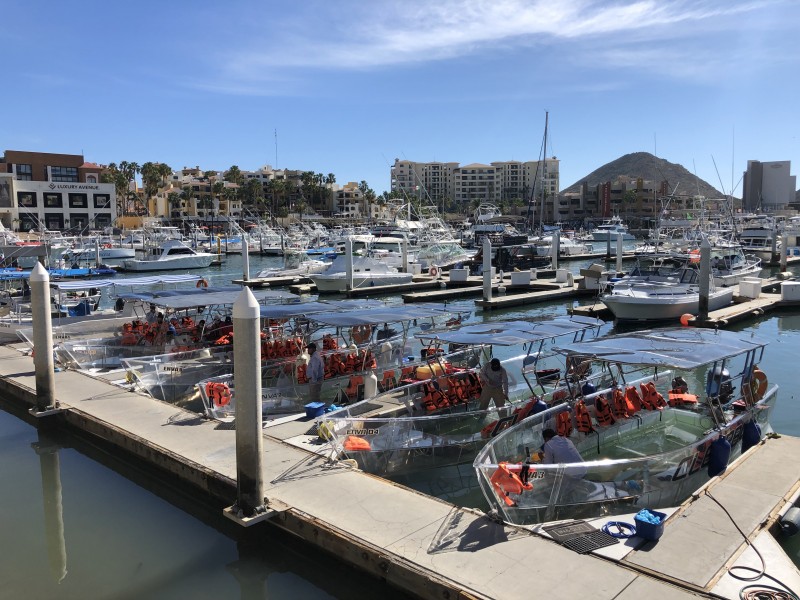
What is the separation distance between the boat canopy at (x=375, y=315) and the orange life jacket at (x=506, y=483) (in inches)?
361

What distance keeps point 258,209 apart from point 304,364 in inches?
4988

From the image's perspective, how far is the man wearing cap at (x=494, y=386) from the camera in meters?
13.9

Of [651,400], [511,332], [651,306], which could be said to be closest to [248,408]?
[511,332]

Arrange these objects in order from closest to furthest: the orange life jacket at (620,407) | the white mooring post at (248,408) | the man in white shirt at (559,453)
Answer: the white mooring post at (248,408)
the man in white shirt at (559,453)
the orange life jacket at (620,407)

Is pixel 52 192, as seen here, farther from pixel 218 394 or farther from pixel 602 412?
pixel 602 412

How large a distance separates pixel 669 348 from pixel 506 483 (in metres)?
5.74

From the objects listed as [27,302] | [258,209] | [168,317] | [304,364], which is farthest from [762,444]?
[258,209]

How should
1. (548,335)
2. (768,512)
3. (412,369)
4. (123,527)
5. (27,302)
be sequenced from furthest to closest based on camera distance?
(27,302)
(412,369)
(548,335)
(123,527)
(768,512)

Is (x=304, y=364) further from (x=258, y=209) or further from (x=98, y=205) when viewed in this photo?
(x=258, y=209)

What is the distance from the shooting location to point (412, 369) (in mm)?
16812

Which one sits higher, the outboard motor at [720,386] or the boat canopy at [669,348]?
the boat canopy at [669,348]

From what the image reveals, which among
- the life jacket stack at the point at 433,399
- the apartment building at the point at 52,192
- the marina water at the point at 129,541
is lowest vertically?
the marina water at the point at 129,541

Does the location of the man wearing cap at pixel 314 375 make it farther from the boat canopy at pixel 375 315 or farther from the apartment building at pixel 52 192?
the apartment building at pixel 52 192

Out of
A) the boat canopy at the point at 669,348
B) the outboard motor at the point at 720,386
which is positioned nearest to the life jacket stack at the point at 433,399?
the boat canopy at the point at 669,348
